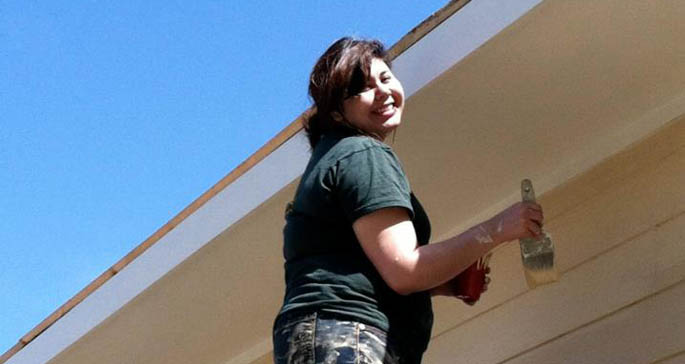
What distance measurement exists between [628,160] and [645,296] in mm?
374

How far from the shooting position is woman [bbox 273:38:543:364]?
2172mm

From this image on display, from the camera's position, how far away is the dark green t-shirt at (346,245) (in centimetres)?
221

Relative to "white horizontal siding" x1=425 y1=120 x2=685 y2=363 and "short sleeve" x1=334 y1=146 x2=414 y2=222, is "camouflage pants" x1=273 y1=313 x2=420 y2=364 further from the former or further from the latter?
"white horizontal siding" x1=425 y1=120 x2=685 y2=363

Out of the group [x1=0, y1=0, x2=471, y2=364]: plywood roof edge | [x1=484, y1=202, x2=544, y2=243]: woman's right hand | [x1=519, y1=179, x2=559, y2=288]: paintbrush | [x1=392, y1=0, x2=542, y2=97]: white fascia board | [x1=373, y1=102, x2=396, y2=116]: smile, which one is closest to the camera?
[x1=484, y1=202, x2=544, y2=243]: woman's right hand

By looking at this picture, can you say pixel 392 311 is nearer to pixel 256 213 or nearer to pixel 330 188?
pixel 330 188

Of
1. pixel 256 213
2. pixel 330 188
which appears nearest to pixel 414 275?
pixel 330 188

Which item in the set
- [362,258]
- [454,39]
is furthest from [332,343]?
[454,39]

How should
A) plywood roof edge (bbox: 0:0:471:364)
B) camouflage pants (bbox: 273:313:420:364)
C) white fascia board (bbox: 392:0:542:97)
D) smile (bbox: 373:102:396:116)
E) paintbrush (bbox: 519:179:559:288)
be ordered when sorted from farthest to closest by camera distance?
plywood roof edge (bbox: 0:0:471:364) < white fascia board (bbox: 392:0:542:97) < smile (bbox: 373:102:396:116) < paintbrush (bbox: 519:179:559:288) < camouflage pants (bbox: 273:313:420:364)

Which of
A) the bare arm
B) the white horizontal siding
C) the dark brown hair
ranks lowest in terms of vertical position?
the white horizontal siding

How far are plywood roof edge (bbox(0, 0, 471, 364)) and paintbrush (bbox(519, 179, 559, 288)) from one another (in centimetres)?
62

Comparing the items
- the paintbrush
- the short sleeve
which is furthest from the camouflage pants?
the paintbrush

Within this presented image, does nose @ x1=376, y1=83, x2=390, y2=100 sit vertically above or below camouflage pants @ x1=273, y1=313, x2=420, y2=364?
above

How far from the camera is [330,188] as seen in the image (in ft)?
7.61

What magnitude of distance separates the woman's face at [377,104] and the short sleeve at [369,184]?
0.24 metres
